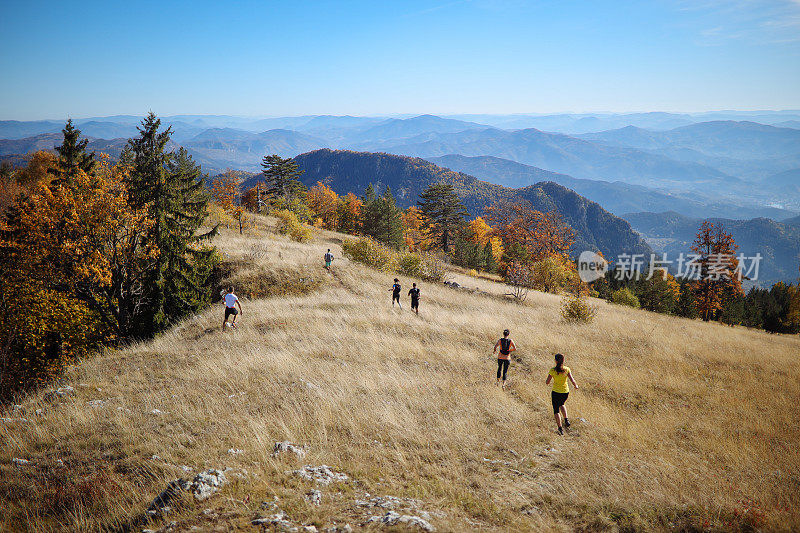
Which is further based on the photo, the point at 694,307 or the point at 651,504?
the point at 694,307

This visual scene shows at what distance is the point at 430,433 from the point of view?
726 cm

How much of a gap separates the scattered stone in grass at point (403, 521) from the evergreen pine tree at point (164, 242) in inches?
688

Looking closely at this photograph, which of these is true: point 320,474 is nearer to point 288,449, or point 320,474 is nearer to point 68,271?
point 288,449

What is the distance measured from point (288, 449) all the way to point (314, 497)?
151 cm

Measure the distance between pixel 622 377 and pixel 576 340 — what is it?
4.07m

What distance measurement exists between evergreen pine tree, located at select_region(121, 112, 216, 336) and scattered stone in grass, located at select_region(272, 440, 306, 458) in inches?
586

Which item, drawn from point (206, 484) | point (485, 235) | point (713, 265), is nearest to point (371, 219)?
point (485, 235)

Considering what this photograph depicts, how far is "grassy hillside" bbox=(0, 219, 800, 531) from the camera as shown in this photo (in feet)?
16.4

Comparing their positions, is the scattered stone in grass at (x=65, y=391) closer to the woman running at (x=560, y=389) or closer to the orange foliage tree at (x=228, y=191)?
the woman running at (x=560, y=389)

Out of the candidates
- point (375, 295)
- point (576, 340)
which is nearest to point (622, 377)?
point (576, 340)

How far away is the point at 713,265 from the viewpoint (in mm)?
39062

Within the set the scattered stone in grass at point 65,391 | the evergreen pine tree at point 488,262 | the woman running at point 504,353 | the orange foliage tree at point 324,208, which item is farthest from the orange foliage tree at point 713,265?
the orange foliage tree at point 324,208

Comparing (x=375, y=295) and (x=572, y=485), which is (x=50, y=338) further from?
(x=572, y=485)

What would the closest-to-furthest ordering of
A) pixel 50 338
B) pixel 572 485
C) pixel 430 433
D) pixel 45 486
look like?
1. pixel 45 486
2. pixel 572 485
3. pixel 430 433
4. pixel 50 338
